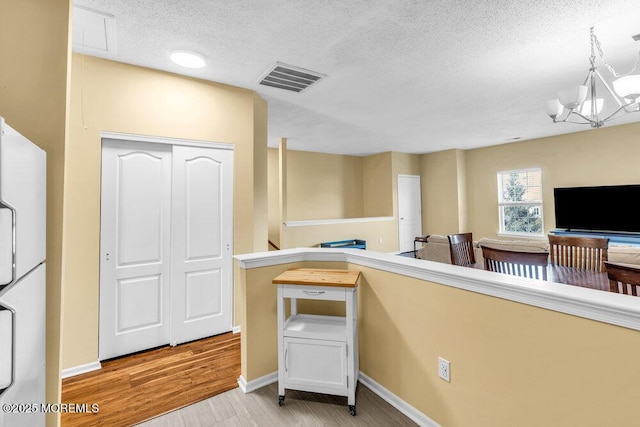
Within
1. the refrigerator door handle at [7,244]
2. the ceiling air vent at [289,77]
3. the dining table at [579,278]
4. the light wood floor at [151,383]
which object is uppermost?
the ceiling air vent at [289,77]

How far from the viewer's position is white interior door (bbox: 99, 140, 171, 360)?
241 centimetres

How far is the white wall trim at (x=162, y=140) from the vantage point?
242 centimetres

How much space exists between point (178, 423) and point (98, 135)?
229 cm

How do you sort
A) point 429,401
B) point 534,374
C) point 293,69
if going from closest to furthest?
point 534,374 < point 429,401 < point 293,69

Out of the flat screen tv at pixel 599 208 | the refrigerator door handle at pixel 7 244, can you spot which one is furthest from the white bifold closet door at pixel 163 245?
the flat screen tv at pixel 599 208

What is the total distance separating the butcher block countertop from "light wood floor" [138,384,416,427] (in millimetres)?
792

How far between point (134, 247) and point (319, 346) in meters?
1.90

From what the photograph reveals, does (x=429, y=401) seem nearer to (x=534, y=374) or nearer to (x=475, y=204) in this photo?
(x=534, y=374)

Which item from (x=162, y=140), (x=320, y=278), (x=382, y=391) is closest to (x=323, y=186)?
(x=162, y=140)

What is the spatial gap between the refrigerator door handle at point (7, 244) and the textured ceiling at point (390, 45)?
1.58 m

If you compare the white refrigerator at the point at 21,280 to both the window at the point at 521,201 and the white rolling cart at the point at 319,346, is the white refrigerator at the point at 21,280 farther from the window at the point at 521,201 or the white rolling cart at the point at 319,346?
the window at the point at 521,201

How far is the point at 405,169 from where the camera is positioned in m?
7.40

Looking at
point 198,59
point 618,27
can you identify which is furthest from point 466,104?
point 198,59

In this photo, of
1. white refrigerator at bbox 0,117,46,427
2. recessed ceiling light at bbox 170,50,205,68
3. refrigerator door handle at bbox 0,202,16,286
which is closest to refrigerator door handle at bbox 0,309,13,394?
white refrigerator at bbox 0,117,46,427
